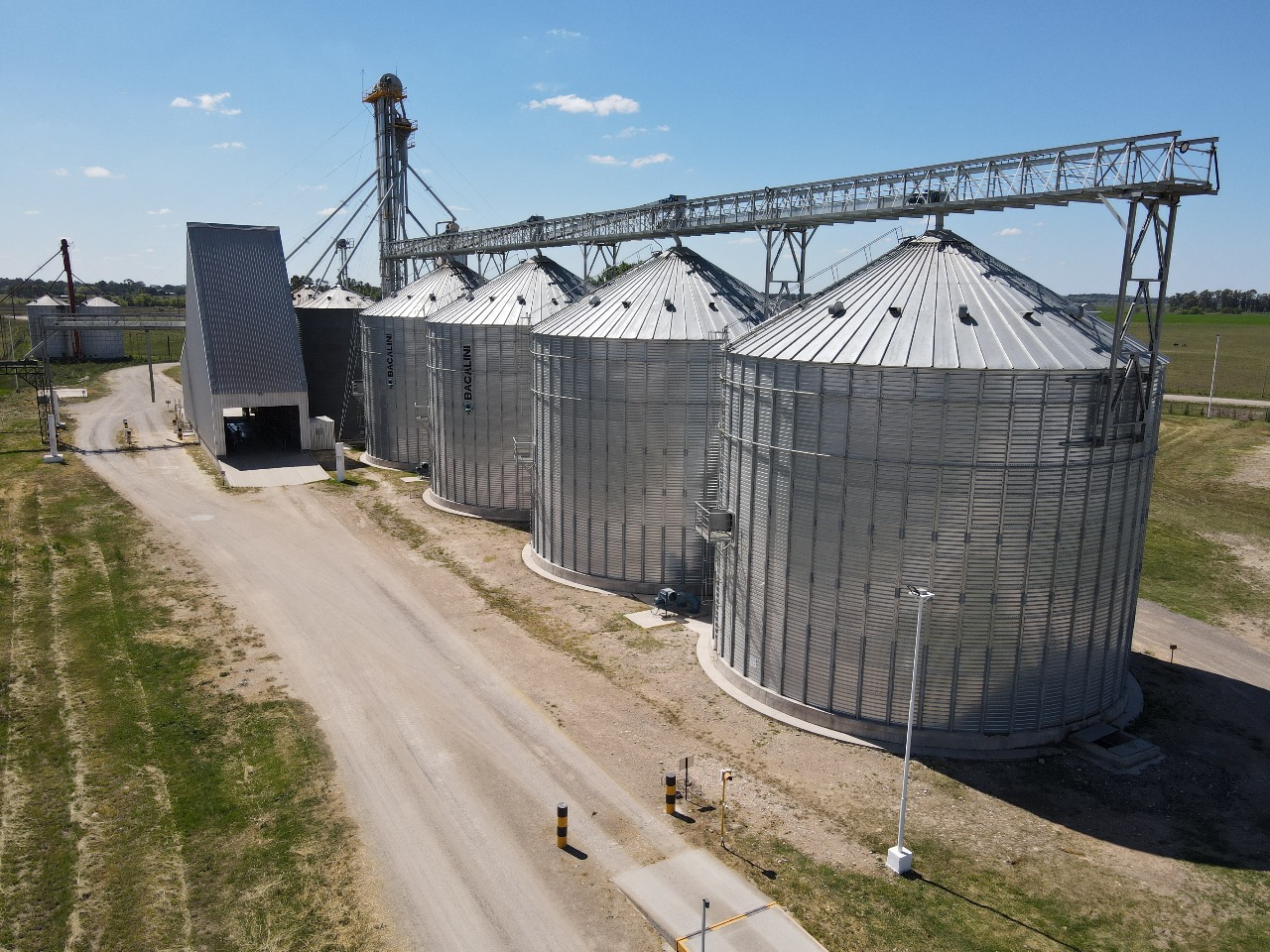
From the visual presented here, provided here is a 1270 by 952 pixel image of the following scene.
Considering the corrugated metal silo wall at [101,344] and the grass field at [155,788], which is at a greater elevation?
the corrugated metal silo wall at [101,344]

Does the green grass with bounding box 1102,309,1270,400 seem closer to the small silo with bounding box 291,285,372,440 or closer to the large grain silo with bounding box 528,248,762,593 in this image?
the large grain silo with bounding box 528,248,762,593

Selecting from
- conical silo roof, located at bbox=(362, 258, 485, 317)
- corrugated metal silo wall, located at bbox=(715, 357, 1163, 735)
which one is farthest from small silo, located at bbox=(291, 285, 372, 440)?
corrugated metal silo wall, located at bbox=(715, 357, 1163, 735)

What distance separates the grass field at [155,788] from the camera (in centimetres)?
1748

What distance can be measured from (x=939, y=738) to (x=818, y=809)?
16.2 ft

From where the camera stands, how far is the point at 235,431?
219ft

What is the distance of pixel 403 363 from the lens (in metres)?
56.4

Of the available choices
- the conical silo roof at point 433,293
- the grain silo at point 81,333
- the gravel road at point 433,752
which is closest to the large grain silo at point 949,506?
the gravel road at point 433,752

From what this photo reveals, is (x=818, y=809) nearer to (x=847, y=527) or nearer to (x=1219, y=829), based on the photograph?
(x=847, y=527)

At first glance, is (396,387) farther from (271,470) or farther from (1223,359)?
(1223,359)

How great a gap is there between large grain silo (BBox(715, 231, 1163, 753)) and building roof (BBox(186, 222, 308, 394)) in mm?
43298

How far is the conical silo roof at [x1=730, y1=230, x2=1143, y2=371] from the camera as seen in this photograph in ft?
75.3

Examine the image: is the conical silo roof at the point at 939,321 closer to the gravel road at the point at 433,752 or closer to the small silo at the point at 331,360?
the gravel road at the point at 433,752

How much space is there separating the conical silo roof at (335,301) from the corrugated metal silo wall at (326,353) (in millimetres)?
685

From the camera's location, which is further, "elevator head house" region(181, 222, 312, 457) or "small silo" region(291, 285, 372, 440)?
"small silo" region(291, 285, 372, 440)
